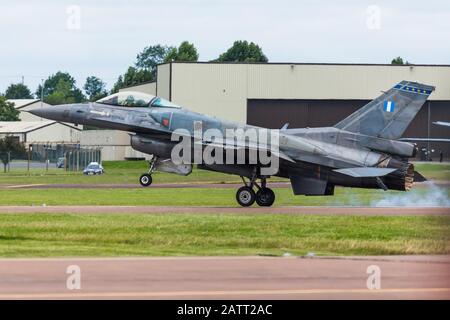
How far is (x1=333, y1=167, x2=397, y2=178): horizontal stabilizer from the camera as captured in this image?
2800cm

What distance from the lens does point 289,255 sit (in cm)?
1641

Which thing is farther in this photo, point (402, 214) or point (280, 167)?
point (280, 167)

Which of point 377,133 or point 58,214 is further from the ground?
point 377,133

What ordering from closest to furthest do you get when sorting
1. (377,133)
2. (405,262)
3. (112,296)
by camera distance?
1. (112,296)
2. (405,262)
3. (377,133)

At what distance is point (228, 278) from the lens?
13430 mm

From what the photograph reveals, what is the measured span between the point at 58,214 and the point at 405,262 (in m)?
11.2

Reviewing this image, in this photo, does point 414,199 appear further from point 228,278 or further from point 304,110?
point 304,110

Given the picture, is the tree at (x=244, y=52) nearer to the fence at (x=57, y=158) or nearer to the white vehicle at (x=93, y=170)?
the fence at (x=57, y=158)

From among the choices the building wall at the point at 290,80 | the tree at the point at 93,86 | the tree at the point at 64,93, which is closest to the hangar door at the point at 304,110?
the building wall at the point at 290,80

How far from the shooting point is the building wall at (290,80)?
73.3 metres

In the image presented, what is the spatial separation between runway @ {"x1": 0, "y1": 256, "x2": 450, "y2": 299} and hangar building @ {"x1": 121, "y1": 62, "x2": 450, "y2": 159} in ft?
190

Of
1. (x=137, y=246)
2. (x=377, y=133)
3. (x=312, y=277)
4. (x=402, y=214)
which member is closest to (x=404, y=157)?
(x=377, y=133)

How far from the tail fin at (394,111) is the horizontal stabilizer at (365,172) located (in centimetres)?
108
